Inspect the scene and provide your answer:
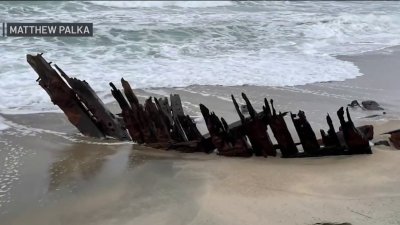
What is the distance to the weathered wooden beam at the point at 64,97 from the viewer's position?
5668 mm

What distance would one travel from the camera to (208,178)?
458 cm

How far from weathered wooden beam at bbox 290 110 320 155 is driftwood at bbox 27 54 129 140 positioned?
199 centimetres

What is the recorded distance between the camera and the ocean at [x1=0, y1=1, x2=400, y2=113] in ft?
29.6

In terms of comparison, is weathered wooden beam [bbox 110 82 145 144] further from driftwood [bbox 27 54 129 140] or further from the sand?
driftwood [bbox 27 54 129 140]

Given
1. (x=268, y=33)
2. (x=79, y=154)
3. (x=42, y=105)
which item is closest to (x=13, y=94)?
(x=42, y=105)

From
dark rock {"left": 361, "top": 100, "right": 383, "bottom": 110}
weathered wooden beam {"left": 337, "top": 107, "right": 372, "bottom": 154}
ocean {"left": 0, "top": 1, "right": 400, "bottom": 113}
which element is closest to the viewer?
weathered wooden beam {"left": 337, "top": 107, "right": 372, "bottom": 154}

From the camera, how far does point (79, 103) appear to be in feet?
19.0

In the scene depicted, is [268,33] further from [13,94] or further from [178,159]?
[178,159]

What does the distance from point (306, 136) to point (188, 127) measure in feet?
4.21

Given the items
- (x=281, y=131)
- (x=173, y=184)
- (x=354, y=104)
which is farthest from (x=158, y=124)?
(x=354, y=104)

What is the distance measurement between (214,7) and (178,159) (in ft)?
61.6

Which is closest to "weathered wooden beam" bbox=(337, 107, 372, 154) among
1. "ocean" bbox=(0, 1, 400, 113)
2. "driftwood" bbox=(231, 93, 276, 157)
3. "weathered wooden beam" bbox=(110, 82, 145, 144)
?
"driftwood" bbox=(231, 93, 276, 157)

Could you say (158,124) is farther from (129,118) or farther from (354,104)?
(354,104)

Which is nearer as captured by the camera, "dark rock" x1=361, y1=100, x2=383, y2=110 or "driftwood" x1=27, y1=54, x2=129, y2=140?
"driftwood" x1=27, y1=54, x2=129, y2=140
